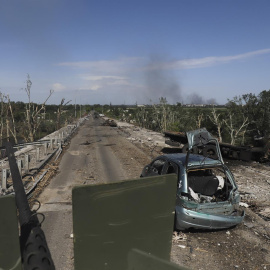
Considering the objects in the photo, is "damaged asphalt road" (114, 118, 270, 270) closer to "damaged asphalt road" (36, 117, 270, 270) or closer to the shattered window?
"damaged asphalt road" (36, 117, 270, 270)

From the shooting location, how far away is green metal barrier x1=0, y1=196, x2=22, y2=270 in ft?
7.80

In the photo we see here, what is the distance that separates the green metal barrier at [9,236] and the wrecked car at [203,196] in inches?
157

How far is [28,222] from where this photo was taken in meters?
3.14

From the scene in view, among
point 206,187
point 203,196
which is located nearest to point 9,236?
point 203,196

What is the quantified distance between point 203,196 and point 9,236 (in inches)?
193

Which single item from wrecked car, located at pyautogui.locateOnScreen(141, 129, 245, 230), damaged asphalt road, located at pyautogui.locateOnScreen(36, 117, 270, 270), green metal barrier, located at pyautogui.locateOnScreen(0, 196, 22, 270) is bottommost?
damaged asphalt road, located at pyautogui.locateOnScreen(36, 117, 270, 270)

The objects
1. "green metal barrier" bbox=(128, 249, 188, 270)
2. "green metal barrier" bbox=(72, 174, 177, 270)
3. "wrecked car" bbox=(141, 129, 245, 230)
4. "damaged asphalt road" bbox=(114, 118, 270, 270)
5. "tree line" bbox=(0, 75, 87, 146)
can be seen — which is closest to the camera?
"green metal barrier" bbox=(128, 249, 188, 270)

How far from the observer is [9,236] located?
95.9 inches

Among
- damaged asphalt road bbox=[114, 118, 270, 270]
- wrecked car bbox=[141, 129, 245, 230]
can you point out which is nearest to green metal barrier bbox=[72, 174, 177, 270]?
damaged asphalt road bbox=[114, 118, 270, 270]

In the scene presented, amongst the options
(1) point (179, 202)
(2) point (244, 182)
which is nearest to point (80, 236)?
(1) point (179, 202)

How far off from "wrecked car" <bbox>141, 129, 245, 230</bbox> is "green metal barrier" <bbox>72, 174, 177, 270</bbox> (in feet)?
9.70

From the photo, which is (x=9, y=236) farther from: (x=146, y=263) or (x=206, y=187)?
(x=206, y=187)

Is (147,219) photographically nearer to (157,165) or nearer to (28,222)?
(28,222)

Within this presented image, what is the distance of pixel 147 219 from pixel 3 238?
4.53 feet
